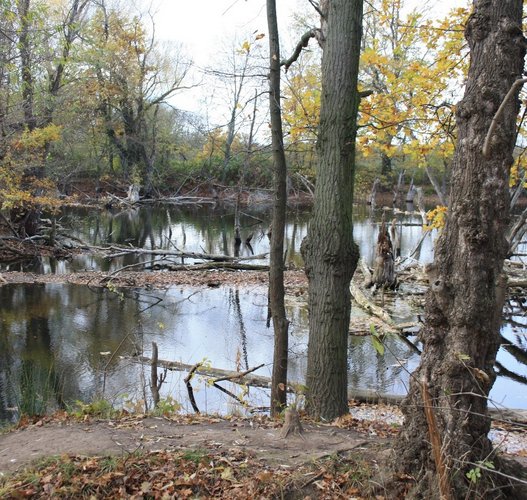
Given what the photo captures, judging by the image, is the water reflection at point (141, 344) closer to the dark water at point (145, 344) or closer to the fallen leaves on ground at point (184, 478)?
the dark water at point (145, 344)

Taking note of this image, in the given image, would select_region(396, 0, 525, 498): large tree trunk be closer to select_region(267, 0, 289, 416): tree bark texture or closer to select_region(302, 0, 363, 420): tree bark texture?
select_region(302, 0, 363, 420): tree bark texture

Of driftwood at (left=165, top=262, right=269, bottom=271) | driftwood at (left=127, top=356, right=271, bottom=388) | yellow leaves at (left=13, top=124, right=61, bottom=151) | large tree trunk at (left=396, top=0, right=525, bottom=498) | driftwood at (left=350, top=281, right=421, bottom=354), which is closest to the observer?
large tree trunk at (left=396, top=0, right=525, bottom=498)

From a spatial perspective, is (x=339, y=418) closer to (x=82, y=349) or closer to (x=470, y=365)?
(x=470, y=365)

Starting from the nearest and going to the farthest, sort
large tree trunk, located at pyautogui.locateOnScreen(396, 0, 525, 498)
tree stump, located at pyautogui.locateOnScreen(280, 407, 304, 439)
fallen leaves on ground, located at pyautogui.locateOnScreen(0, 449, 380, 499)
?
large tree trunk, located at pyautogui.locateOnScreen(396, 0, 525, 498), fallen leaves on ground, located at pyautogui.locateOnScreen(0, 449, 380, 499), tree stump, located at pyautogui.locateOnScreen(280, 407, 304, 439)

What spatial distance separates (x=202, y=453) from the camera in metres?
4.35

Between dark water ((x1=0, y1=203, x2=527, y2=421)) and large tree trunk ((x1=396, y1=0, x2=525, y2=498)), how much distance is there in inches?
135

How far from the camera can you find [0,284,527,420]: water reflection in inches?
352

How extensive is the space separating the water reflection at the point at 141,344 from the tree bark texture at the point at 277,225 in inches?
62.9

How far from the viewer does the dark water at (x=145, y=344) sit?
8.86 m

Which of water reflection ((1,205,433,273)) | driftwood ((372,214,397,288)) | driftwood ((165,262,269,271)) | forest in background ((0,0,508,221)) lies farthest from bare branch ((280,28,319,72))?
water reflection ((1,205,433,273))

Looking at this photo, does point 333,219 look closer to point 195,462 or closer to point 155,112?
point 195,462

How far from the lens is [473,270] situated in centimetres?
338

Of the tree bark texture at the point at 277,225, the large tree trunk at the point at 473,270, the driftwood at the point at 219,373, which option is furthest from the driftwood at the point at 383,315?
the large tree trunk at the point at 473,270

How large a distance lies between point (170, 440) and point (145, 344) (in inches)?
274
